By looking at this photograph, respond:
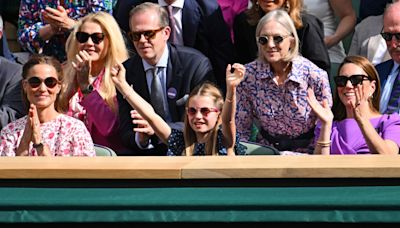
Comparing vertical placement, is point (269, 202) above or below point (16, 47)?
above

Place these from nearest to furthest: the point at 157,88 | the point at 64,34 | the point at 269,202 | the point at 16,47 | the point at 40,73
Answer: the point at 269,202 < the point at 40,73 < the point at 157,88 < the point at 64,34 < the point at 16,47

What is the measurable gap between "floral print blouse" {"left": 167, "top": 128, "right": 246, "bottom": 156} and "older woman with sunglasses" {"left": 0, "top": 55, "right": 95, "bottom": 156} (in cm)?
41

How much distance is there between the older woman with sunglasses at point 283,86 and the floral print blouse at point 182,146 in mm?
495

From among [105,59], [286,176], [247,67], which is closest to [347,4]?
[247,67]

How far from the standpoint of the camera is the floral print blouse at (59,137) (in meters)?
5.22

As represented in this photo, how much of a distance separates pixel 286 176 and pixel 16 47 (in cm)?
403

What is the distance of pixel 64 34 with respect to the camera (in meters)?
6.44

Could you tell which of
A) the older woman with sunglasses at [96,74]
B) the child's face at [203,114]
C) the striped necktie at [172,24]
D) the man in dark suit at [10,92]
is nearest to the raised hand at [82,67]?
the older woman with sunglasses at [96,74]

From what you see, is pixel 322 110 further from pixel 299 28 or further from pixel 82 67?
pixel 82 67

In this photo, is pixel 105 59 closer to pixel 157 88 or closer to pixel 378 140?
pixel 157 88

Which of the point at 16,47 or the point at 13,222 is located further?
the point at 16,47

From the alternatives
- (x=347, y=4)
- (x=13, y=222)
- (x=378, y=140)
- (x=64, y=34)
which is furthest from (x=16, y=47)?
(x=13, y=222)

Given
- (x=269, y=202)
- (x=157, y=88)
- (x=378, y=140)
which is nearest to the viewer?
(x=269, y=202)

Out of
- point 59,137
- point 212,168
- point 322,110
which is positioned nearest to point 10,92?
point 59,137
